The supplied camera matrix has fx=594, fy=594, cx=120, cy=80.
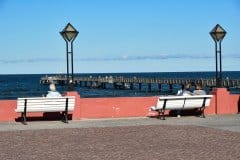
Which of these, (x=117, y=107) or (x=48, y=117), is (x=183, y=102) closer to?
(x=117, y=107)

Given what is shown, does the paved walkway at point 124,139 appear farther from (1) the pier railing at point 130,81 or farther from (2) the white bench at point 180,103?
(1) the pier railing at point 130,81

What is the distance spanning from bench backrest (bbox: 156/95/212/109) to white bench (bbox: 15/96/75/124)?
8.17 ft

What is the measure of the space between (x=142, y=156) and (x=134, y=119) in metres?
6.88

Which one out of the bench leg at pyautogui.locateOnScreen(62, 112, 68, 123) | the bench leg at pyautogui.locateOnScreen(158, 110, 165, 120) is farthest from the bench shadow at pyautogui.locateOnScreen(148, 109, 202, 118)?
the bench leg at pyautogui.locateOnScreen(62, 112, 68, 123)

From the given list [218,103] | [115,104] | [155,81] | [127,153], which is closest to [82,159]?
[127,153]

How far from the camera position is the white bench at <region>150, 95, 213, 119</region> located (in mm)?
16359

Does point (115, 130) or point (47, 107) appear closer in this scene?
point (115, 130)

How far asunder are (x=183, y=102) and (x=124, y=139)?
493cm

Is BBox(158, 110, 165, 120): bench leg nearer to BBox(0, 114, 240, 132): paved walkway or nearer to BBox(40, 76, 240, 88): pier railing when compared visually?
BBox(0, 114, 240, 132): paved walkway

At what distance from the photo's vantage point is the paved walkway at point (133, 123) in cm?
1465

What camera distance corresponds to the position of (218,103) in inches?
701

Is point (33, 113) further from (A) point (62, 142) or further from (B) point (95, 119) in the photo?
A: (A) point (62, 142)

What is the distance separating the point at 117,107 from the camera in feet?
56.2

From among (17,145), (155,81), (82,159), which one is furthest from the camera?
(155,81)
